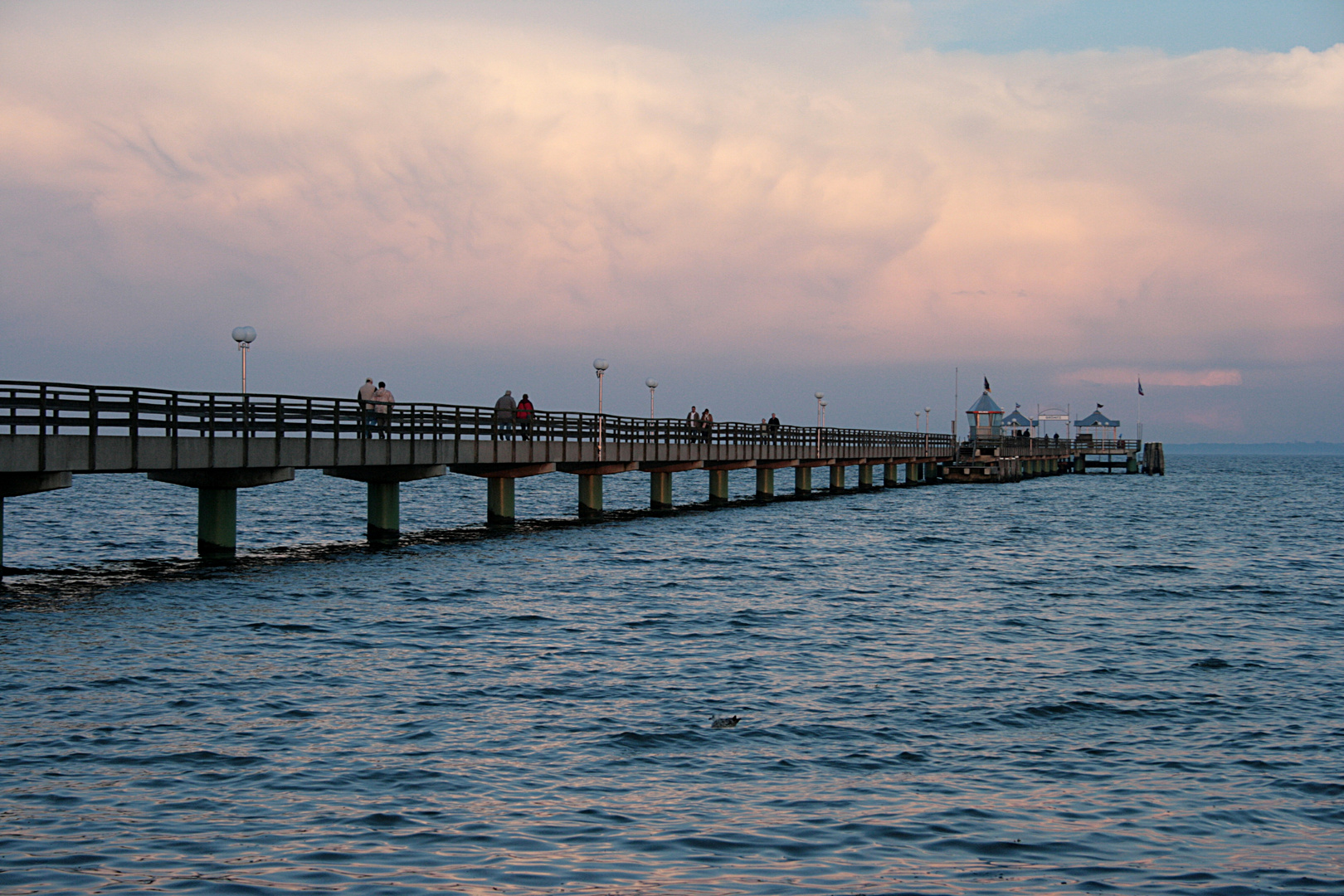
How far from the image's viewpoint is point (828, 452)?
7244cm

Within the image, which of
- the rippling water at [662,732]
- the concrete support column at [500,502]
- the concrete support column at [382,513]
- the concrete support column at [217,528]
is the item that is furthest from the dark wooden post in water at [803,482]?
the concrete support column at [217,528]

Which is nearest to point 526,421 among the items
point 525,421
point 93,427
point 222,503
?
point 525,421

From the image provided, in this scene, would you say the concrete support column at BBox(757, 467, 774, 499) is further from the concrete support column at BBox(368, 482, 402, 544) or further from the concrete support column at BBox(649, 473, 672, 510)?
the concrete support column at BBox(368, 482, 402, 544)

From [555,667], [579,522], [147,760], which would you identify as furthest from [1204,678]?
[579,522]

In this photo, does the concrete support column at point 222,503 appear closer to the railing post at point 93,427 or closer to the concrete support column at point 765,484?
the railing post at point 93,427

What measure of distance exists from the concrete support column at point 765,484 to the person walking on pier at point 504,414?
2705 cm

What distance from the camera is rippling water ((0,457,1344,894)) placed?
9.38 meters

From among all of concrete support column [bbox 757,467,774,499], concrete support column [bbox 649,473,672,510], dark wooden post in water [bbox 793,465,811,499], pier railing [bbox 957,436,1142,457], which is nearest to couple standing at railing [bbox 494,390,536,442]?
concrete support column [bbox 649,473,672,510]

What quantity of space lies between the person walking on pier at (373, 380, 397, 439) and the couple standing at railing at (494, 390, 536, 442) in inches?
190

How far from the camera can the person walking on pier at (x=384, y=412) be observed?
34.0 m

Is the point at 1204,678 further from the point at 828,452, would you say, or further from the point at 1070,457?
the point at 1070,457

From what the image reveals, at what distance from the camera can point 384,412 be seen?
113ft

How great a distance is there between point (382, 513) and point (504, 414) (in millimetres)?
6249

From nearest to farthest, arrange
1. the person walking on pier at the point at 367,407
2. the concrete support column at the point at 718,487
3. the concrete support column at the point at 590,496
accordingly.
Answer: the person walking on pier at the point at 367,407, the concrete support column at the point at 590,496, the concrete support column at the point at 718,487
